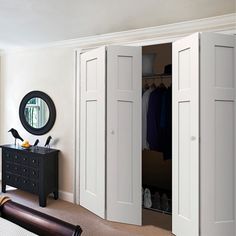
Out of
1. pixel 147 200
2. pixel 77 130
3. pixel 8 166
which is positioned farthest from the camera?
pixel 8 166

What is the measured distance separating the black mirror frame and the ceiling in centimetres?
100

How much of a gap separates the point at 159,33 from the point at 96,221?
7.78 ft

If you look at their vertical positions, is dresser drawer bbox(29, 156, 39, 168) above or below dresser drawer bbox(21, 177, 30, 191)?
above

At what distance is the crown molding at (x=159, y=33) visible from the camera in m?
2.60

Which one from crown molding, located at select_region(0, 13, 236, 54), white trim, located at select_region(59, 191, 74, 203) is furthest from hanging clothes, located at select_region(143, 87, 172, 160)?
white trim, located at select_region(59, 191, 74, 203)

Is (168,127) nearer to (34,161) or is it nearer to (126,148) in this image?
(126,148)

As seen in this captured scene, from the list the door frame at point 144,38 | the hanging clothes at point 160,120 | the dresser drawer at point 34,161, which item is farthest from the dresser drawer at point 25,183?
the hanging clothes at point 160,120

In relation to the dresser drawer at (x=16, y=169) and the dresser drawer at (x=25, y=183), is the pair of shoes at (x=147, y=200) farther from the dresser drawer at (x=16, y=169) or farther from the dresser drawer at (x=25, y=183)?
the dresser drawer at (x=16, y=169)

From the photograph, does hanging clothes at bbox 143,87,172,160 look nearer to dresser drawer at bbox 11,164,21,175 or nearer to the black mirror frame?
the black mirror frame

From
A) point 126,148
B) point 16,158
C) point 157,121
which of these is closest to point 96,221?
point 126,148

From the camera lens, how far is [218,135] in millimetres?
2365

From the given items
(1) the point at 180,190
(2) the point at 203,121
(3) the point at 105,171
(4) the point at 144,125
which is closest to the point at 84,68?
(4) the point at 144,125

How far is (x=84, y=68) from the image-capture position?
126 inches

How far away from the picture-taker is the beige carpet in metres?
2.77
